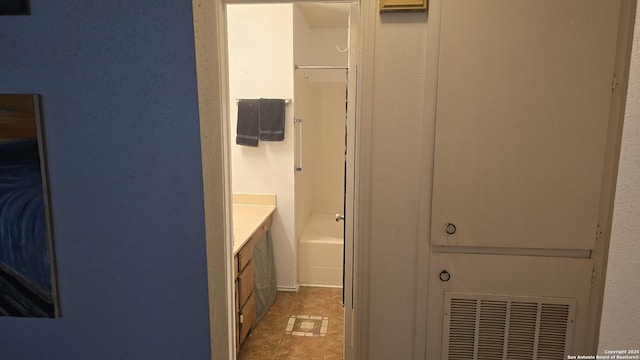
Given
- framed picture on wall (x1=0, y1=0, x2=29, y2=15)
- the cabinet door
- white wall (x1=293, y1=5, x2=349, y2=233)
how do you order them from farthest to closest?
white wall (x1=293, y1=5, x2=349, y2=233) → the cabinet door → framed picture on wall (x1=0, y1=0, x2=29, y2=15)

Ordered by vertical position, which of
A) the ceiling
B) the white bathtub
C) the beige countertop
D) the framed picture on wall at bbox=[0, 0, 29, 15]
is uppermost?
the ceiling

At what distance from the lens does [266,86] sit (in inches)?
129

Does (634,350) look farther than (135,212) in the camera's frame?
No

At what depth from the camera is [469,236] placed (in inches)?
61.7

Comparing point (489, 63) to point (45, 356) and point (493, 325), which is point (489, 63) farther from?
point (45, 356)

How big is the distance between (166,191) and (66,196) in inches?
10.0

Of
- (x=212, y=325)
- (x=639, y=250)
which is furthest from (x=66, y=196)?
(x=639, y=250)

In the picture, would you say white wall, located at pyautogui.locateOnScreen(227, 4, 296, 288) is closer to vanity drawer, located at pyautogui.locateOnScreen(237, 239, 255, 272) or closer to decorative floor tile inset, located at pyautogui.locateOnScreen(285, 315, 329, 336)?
decorative floor tile inset, located at pyautogui.locateOnScreen(285, 315, 329, 336)

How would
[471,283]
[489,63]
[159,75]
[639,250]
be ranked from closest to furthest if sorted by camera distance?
[639,250]
[159,75]
[489,63]
[471,283]

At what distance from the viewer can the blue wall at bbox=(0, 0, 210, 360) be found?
0.91 meters

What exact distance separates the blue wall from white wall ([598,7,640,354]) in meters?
0.83

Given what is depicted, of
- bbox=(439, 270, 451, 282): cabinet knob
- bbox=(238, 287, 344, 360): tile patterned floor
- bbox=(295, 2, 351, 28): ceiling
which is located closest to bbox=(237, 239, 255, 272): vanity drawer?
bbox=(238, 287, 344, 360): tile patterned floor

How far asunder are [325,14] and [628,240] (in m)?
3.43

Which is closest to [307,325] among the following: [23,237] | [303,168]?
[303,168]
